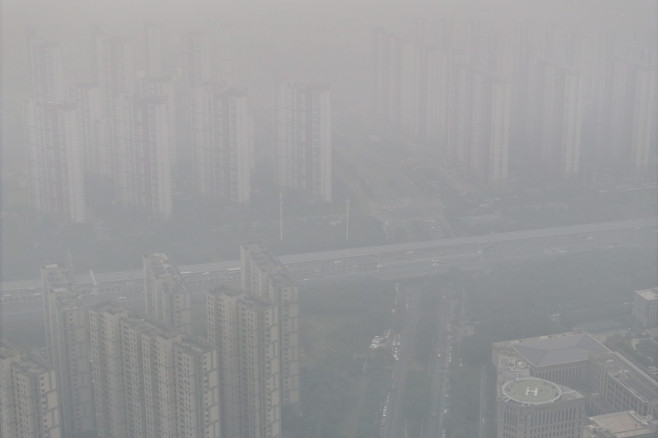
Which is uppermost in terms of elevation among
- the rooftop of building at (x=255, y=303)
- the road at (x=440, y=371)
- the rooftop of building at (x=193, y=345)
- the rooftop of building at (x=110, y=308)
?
the rooftop of building at (x=255, y=303)

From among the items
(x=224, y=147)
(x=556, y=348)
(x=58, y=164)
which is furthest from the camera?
(x=224, y=147)

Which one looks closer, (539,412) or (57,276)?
(539,412)

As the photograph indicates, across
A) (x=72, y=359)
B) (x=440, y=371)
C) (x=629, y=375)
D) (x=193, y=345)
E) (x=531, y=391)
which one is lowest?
(x=440, y=371)

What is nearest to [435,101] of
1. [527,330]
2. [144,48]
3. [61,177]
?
[144,48]

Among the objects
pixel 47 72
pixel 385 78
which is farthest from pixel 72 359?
pixel 385 78

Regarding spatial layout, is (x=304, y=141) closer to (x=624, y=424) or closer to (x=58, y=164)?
(x=58, y=164)

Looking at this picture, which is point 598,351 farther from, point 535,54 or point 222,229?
point 535,54

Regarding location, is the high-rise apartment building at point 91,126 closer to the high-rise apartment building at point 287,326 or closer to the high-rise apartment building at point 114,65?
the high-rise apartment building at point 114,65

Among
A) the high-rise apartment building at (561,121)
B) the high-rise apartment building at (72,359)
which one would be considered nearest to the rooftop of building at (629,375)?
the high-rise apartment building at (72,359)

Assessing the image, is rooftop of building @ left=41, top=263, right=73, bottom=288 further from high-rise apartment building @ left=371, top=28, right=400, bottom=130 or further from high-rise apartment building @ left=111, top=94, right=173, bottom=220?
high-rise apartment building @ left=371, top=28, right=400, bottom=130
